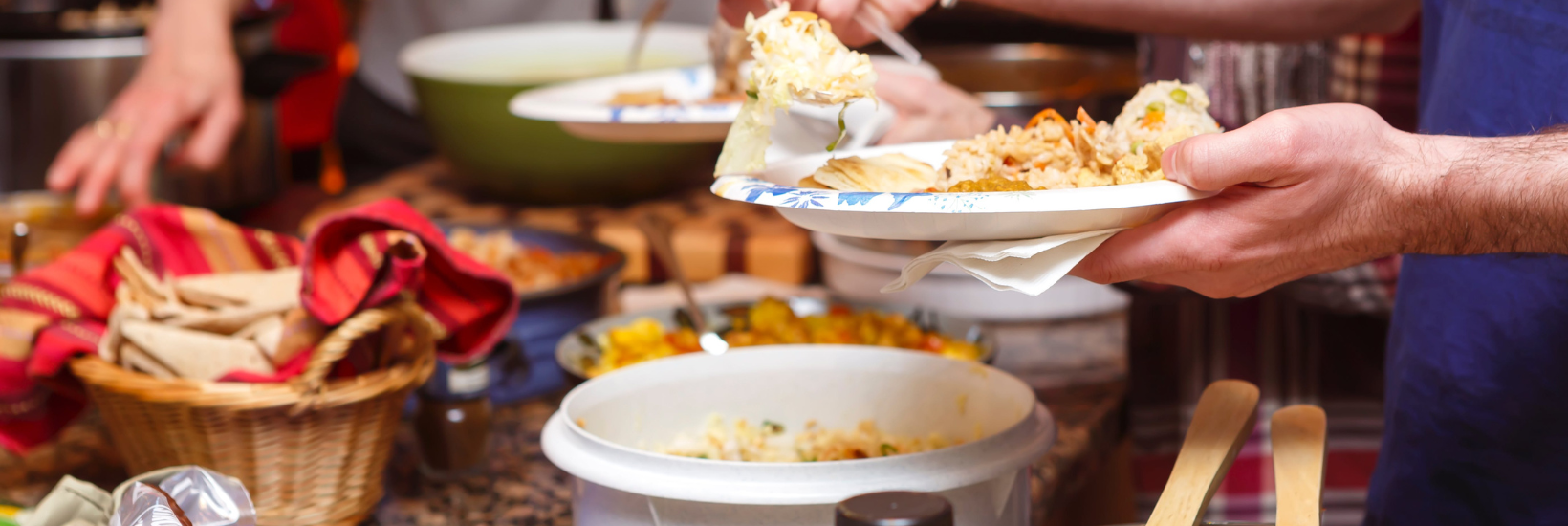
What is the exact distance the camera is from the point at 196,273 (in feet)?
4.00

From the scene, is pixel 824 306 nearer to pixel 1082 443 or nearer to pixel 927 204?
pixel 1082 443

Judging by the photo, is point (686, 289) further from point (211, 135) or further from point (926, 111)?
point (211, 135)

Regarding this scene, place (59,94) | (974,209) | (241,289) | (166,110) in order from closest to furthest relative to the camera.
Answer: (974,209) < (241,289) < (166,110) < (59,94)

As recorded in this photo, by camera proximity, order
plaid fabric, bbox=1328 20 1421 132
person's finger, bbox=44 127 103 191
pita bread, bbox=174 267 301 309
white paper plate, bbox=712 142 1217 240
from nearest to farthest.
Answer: white paper plate, bbox=712 142 1217 240
pita bread, bbox=174 267 301 309
plaid fabric, bbox=1328 20 1421 132
person's finger, bbox=44 127 103 191

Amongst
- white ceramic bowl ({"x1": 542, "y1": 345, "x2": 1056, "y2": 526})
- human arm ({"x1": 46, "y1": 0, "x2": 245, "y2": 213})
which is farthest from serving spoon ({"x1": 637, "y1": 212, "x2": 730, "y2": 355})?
human arm ({"x1": 46, "y1": 0, "x2": 245, "y2": 213})

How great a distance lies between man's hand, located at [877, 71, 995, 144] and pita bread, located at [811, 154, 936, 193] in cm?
40

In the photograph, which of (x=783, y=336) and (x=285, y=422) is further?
(x=783, y=336)

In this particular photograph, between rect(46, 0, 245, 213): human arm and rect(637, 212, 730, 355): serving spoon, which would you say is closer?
rect(637, 212, 730, 355): serving spoon

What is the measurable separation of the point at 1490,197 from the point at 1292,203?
0.12 m

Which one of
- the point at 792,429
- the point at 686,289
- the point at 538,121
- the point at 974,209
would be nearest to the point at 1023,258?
the point at 974,209

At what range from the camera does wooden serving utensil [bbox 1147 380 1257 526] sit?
29.8 inches

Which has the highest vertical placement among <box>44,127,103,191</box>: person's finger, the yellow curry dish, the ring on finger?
the ring on finger

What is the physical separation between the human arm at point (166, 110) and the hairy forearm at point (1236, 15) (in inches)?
49.9

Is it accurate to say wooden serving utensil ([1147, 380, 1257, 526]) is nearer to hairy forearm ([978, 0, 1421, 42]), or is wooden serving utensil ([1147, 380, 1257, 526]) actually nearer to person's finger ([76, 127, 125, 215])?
hairy forearm ([978, 0, 1421, 42])
